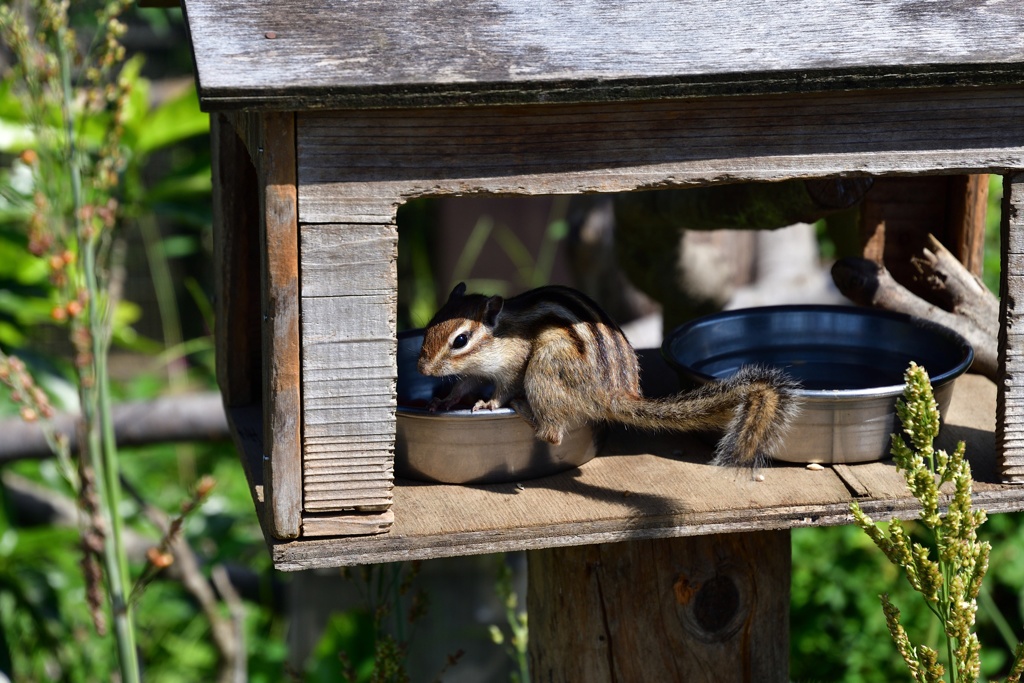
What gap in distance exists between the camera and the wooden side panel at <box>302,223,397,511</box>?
162cm

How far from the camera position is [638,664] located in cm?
219

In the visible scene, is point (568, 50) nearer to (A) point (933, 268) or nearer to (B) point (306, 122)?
(B) point (306, 122)

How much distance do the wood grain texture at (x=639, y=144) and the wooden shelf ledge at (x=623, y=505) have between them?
0.48 meters

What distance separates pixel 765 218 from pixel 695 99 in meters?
1.02

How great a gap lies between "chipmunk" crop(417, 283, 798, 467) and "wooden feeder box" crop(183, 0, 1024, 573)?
0.13m

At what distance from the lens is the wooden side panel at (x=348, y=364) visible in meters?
1.62

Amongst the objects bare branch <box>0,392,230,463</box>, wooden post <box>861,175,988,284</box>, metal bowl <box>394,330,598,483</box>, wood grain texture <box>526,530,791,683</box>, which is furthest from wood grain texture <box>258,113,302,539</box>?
bare branch <box>0,392,230,463</box>

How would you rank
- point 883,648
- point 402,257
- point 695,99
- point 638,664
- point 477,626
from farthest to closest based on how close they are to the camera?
point 402,257 → point 477,626 → point 883,648 → point 638,664 → point 695,99

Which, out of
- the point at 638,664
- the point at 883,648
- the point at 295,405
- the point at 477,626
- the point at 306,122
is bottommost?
the point at 477,626

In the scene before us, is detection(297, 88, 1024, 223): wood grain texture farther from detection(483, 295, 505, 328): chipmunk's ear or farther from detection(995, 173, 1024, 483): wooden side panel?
detection(483, 295, 505, 328): chipmunk's ear

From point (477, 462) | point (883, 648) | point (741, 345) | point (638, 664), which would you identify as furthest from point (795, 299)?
point (477, 462)

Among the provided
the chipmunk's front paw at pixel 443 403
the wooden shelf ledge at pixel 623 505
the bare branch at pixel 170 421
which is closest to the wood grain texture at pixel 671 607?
the wooden shelf ledge at pixel 623 505

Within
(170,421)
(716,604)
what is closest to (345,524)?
(716,604)

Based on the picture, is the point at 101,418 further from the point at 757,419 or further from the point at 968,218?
the point at 968,218
